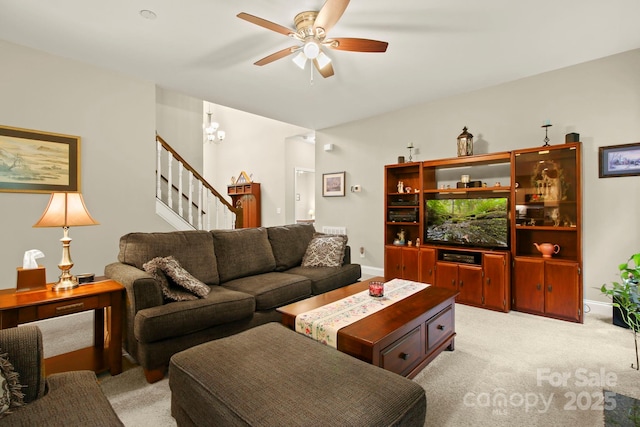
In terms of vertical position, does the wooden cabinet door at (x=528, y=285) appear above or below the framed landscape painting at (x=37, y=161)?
below

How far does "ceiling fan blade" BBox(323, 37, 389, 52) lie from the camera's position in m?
2.39

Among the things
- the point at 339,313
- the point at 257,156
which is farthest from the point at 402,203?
the point at 257,156

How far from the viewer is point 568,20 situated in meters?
2.54

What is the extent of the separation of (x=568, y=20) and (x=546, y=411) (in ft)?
9.71

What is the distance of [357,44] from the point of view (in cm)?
244

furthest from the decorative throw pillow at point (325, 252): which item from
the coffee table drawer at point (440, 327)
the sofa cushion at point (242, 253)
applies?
the coffee table drawer at point (440, 327)

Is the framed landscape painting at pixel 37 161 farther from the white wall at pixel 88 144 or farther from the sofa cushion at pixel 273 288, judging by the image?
the sofa cushion at pixel 273 288

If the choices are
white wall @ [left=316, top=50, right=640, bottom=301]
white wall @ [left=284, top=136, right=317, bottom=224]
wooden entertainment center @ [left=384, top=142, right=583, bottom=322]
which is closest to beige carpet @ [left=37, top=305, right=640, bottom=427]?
wooden entertainment center @ [left=384, top=142, right=583, bottom=322]

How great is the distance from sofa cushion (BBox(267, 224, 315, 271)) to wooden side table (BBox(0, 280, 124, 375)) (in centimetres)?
164

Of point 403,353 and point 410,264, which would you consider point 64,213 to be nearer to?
point 403,353

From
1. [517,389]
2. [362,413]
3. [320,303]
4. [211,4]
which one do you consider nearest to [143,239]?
[320,303]

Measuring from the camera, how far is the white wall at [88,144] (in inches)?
118

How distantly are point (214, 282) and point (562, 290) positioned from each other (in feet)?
11.4

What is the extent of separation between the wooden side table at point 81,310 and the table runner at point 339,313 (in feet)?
4.15
